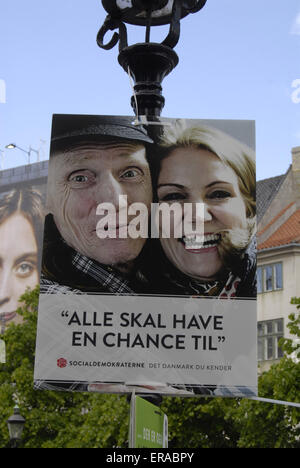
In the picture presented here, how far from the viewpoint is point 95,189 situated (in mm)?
6121

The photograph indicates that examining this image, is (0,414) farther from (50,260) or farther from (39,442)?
(50,260)

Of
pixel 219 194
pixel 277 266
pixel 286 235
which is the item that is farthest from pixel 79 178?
pixel 286 235

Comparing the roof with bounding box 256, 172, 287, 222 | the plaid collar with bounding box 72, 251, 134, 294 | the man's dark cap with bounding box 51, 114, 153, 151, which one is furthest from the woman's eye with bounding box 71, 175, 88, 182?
the roof with bounding box 256, 172, 287, 222

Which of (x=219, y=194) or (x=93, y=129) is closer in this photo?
(x=219, y=194)

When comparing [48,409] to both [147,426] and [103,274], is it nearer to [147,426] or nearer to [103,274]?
[103,274]

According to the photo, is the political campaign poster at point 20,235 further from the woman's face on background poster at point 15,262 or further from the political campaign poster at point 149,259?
the political campaign poster at point 149,259

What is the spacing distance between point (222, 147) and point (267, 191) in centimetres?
4786

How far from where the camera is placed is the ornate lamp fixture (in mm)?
6750

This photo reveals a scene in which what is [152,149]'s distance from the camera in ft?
20.2

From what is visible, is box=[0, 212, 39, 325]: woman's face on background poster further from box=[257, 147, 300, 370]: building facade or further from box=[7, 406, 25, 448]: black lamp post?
box=[7, 406, 25, 448]: black lamp post

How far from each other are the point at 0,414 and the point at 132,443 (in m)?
28.2

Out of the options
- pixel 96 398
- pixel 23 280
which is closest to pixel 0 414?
pixel 96 398

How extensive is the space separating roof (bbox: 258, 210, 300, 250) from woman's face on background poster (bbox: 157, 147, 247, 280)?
1629 inches

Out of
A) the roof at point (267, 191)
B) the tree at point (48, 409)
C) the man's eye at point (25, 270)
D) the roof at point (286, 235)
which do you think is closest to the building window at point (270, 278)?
the roof at point (286, 235)
